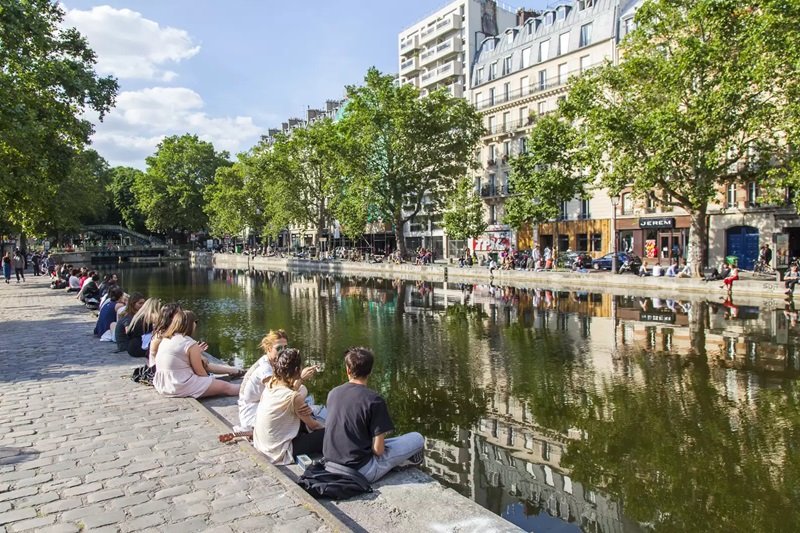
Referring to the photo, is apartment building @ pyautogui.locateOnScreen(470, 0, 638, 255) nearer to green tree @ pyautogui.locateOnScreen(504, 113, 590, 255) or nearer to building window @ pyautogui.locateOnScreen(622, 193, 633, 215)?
building window @ pyautogui.locateOnScreen(622, 193, 633, 215)

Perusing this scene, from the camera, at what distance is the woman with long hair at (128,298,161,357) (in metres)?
11.9

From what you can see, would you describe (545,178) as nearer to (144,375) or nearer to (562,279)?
(562,279)

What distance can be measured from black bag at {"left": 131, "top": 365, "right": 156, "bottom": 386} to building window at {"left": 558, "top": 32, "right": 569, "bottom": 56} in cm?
4826

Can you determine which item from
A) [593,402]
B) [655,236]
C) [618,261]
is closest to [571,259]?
[618,261]

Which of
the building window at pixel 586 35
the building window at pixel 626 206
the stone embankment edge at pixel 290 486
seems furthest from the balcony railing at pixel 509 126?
the stone embankment edge at pixel 290 486

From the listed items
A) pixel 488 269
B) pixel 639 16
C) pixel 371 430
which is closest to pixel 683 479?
pixel 371 430

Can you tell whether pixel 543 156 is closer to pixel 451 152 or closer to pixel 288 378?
pixel 451 152

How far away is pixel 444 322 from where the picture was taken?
1905 centimetres

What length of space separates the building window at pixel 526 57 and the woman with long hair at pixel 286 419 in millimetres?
52793

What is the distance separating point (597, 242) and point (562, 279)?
14733mm

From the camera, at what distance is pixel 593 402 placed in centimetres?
954

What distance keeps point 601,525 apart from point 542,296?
21.9 metres

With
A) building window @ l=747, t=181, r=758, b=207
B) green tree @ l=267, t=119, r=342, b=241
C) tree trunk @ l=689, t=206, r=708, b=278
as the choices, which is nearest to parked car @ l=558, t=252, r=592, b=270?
tree trunk @ l=689, t=206, r=708, b=278

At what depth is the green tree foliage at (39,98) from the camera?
65.3 feet
